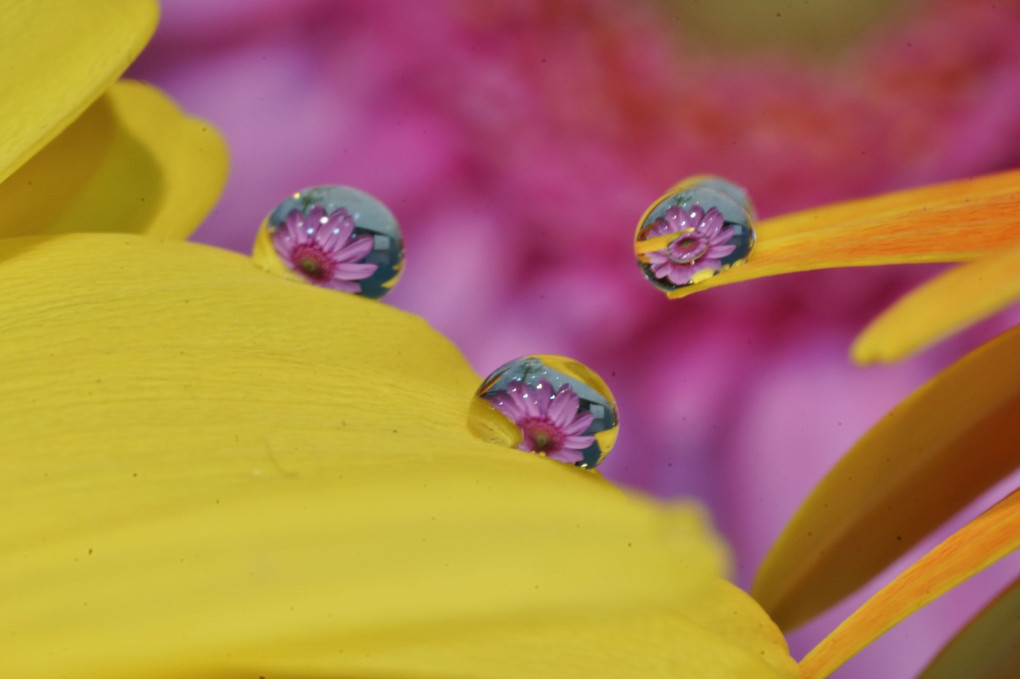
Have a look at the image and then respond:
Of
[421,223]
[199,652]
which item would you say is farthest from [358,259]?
[199,652]

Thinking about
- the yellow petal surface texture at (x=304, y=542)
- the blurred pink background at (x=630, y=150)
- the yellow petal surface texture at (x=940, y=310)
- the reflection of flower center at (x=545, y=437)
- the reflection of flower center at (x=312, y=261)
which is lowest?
the yellow petal surface texture at (x=304, y=542)

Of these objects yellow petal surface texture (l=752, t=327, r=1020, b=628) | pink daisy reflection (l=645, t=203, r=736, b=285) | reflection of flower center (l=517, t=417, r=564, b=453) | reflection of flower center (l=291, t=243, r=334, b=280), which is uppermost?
pink daisy reflection (l=645, t=203, r=736, b=285)

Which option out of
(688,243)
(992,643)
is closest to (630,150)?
(688,243)

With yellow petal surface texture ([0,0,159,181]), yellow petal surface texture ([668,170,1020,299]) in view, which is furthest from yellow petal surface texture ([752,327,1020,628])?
yellow petal surface texture ([0,0,159,181])

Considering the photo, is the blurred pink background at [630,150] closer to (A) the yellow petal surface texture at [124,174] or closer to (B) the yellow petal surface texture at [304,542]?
(A) the yellow petal surface texture at [124,174]

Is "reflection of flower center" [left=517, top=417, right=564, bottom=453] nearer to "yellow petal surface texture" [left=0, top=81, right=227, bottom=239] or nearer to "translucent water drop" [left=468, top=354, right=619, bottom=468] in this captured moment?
"translucent water drop" [left=468, top=354, right=619, bottom=468]

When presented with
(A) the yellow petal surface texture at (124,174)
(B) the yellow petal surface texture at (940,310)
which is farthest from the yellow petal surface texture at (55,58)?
(B) the yellow petal surface texture at (940,310)

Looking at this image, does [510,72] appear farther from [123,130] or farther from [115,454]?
[115,454]
